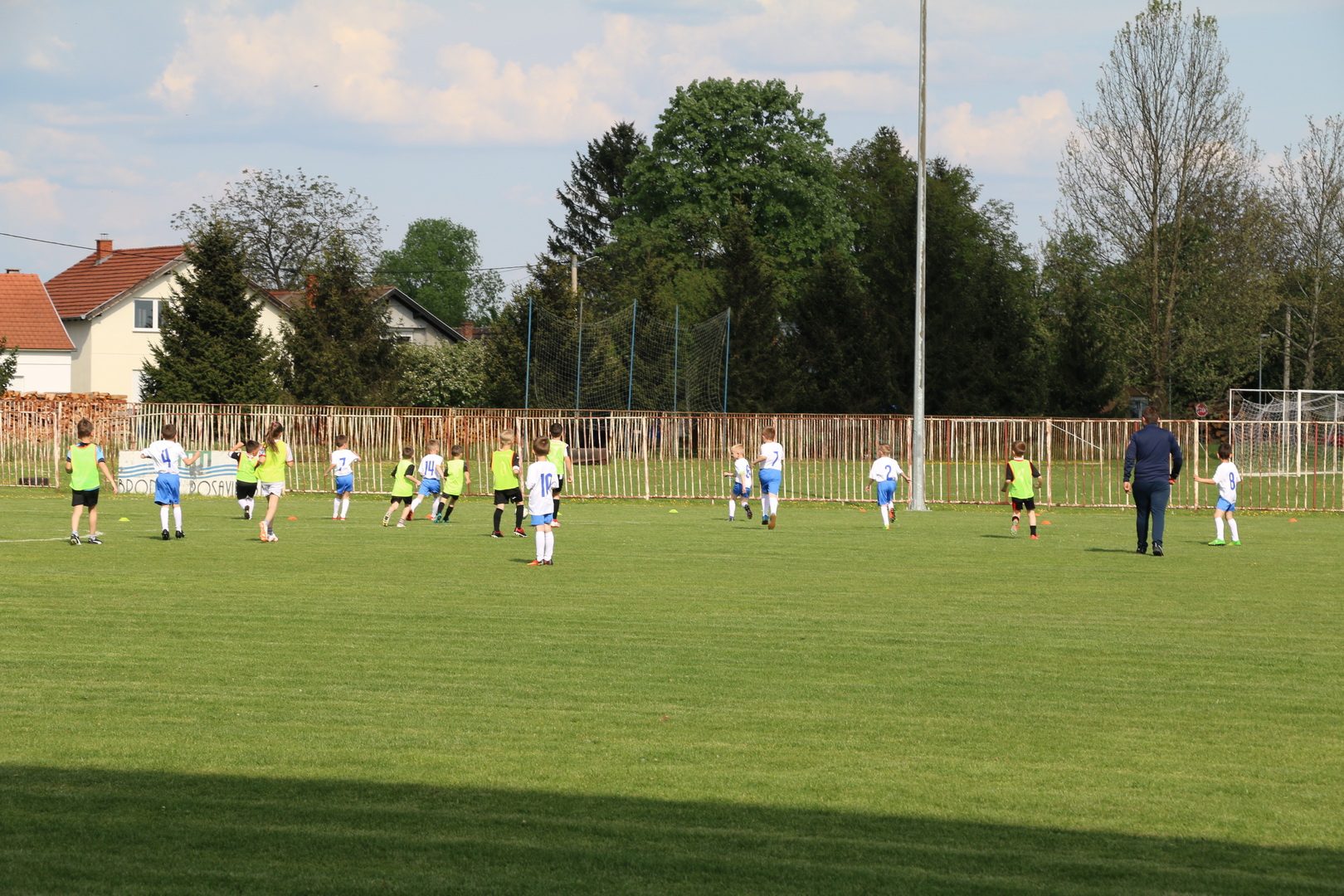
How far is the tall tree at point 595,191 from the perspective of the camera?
3216 inches

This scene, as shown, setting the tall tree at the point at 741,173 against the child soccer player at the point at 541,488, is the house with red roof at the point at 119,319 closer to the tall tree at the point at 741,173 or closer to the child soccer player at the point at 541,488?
the tall tree at the point at 741,173

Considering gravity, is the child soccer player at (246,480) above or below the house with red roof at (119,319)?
below

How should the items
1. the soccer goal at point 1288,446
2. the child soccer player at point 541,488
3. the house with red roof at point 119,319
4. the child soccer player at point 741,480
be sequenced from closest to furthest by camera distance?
the child soccer player at point 541,488, the child soccer player at point 741,480, the soccer goal at point 1288,446, the house with red roof at point 119,319

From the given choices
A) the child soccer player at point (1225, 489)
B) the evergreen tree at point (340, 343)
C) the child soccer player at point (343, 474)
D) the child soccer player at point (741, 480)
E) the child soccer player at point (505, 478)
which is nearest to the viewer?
the child soccer player at point (1225, 489)

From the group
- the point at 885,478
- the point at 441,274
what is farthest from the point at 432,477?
the point at 441,274

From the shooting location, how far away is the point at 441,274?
13162 centimetres

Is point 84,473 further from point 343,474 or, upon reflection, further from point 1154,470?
point 1154,470

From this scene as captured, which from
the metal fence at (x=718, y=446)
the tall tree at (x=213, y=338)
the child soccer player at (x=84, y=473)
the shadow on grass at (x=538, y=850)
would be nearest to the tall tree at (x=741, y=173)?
the tall tree at (x=213, y=338)

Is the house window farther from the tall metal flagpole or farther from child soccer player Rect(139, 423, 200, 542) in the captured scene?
child soccer player Rect(139, 423, 200, 542)

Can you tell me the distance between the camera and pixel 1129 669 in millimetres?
10016

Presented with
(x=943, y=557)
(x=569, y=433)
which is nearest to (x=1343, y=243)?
(x=569, y=433)

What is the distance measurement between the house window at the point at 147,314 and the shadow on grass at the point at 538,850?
68976mm

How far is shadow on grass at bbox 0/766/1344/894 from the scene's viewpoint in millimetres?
5168

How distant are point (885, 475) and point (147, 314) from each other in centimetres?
5627
